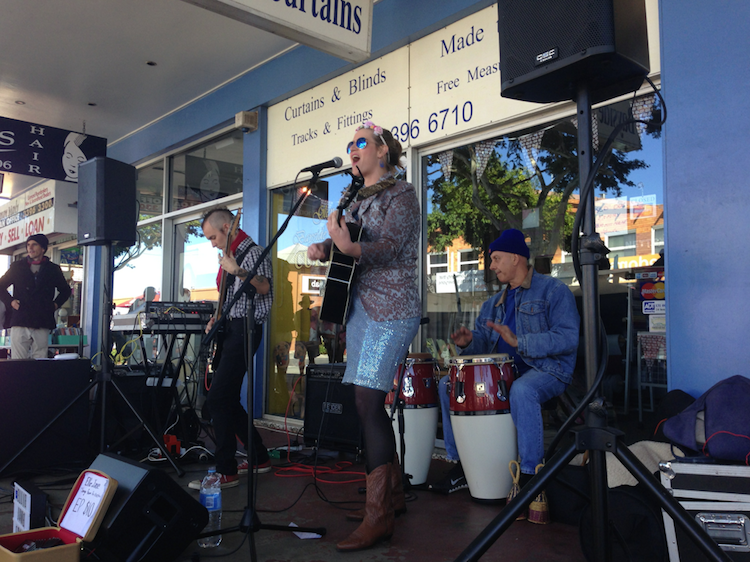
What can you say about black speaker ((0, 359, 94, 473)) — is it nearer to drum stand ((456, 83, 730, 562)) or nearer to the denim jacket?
the denim jacket

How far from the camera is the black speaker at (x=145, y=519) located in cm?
183

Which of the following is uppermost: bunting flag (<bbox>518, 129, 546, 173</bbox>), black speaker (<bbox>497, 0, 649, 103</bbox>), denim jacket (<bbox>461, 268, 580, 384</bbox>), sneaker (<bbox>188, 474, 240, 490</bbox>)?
bunting flag (<bbox>518, 129, 546, 173</bbox>)

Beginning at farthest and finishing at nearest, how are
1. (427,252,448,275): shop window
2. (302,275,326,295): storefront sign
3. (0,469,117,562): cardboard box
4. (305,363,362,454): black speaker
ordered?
(302,275,326,295): storefront sign → (427,252,448,275): shop window → (305,363,362,454): black speaker → (0,469,117,562): cardboard box

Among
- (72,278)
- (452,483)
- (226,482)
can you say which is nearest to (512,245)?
(452,483)

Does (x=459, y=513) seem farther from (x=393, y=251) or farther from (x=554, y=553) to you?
(x=393, y=251)

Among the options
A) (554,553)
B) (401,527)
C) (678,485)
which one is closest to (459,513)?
(401,527)

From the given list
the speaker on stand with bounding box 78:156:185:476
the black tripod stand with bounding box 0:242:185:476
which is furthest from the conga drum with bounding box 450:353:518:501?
the speaker on stand with bounding box 78:156:185:476

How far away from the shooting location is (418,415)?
3.01 metres

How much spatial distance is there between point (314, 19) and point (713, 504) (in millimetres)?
3127

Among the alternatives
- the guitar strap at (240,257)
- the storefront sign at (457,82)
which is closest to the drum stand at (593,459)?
the guitar strap at (240,257)

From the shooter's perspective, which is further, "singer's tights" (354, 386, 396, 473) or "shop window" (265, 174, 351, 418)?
"shop window" (265, 174, 351, 418)

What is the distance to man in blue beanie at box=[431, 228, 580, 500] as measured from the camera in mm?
2594

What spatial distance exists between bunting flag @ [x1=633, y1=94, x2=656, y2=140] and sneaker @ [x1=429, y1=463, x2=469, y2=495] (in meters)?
2.08

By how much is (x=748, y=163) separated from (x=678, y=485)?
1587 mm
